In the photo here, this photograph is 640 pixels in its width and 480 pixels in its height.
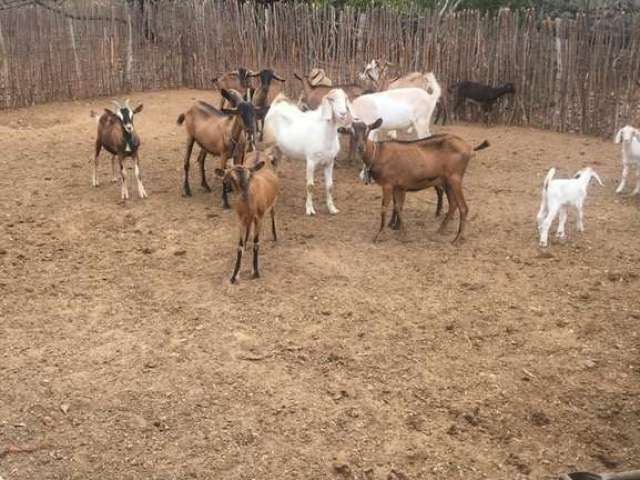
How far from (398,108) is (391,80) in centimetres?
270

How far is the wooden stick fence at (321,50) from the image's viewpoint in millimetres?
12148

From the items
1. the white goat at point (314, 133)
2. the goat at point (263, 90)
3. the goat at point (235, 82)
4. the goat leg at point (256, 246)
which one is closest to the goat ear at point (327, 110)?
the white goat at point (314, 133)

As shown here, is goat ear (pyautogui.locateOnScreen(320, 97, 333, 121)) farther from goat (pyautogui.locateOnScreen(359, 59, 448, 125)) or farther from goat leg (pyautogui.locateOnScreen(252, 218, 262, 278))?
goat (pyautogui.locateOnScreen(359, 59, 448, 125))

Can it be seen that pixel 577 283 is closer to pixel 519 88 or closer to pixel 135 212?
pixel 135 212

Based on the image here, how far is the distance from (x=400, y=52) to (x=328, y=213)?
20.8 feet

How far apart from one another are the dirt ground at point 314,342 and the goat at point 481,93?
13.4ft

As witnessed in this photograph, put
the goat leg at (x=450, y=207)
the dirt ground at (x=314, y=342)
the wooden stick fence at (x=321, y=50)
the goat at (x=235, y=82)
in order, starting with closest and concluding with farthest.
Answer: the dirt ground at (x=314, y=342) → the goat leg at (x=450, y=207) → the goat at (x=235, y=82) → the wooden stick fence at (x=321, y=50)

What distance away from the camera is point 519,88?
1295 centimetres

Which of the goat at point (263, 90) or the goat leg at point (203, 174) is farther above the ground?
the goat at point (263, 90)

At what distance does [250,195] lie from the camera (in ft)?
21.5

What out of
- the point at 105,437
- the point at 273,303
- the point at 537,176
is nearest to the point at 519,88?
the point at 537,176

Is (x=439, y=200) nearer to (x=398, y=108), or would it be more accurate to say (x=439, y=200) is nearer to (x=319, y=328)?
(x=398, y=108)

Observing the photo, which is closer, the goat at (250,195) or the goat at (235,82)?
the goat at (250,195)

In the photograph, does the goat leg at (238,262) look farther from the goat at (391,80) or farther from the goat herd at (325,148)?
the goat at (391,80)
